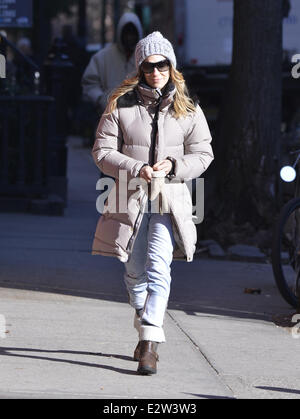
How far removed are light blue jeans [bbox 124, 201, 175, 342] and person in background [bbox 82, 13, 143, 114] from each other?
4.08m

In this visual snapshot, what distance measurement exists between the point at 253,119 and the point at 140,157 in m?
4.63

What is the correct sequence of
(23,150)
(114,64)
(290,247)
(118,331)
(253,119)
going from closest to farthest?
(118,331)
(290,247)
(114,64)
(253,119)
(23,150)

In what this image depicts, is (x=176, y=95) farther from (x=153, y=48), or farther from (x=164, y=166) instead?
(x=164, y=166)

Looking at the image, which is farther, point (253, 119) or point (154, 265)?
point (253, 119)

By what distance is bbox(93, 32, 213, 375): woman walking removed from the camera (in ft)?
17.6

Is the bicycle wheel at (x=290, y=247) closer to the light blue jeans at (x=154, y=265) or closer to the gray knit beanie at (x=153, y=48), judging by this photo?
the light blue jeans at (x=154, y=265)

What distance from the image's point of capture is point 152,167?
538 cm

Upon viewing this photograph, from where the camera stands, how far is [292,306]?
7.19 metres

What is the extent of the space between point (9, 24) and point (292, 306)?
19.6ft

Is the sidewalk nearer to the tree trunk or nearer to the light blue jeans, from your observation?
the light blue jeans

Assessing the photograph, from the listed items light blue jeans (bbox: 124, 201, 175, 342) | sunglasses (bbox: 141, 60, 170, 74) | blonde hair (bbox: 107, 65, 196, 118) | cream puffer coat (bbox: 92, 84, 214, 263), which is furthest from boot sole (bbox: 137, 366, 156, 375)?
sunglasses (bbox: 141, 60, 170, 74)

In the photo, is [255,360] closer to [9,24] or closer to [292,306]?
[292,306]

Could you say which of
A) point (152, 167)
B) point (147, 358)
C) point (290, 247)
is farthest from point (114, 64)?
point (147, 358)

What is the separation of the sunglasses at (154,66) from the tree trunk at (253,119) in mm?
4559
